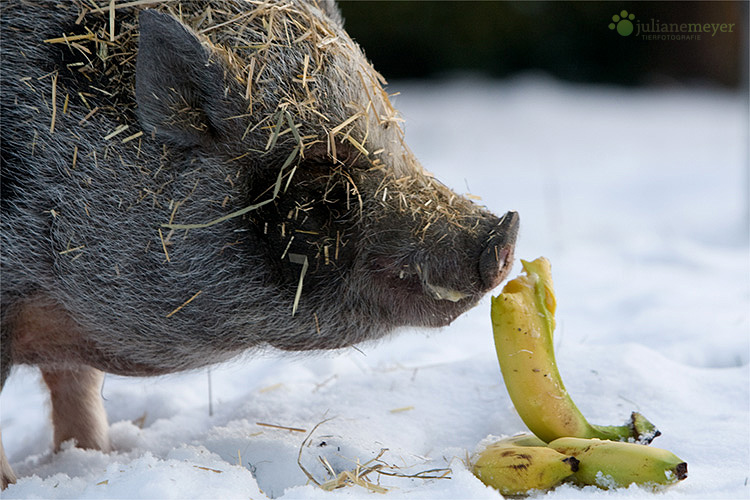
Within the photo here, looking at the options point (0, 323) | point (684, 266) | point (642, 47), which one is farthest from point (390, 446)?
point (642, 47)

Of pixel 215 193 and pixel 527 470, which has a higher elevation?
pixel 215 193

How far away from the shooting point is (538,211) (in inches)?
268

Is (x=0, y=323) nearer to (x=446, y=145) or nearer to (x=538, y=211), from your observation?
(x=538, y=211)

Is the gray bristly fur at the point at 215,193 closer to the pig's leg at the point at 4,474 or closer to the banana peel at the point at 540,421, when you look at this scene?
the banana peel at the point at 540,421

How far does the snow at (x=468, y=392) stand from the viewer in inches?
87.0

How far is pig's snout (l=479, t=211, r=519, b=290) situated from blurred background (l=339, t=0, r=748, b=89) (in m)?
8.85

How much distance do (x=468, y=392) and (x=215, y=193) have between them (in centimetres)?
128

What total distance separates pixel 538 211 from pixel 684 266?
2.07 m

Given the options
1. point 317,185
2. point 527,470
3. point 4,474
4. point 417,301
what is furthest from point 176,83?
point 527,470

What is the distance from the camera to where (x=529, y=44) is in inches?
482

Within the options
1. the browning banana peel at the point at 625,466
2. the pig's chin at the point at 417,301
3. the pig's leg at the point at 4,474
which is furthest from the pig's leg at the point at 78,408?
the browning banana peel at the point at 625,466

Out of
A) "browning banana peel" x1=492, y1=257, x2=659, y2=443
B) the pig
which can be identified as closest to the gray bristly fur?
the pig

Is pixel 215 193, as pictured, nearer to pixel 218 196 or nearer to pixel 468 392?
pixel 218 196

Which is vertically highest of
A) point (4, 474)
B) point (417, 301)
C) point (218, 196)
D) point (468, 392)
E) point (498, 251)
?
point (218, 196)
